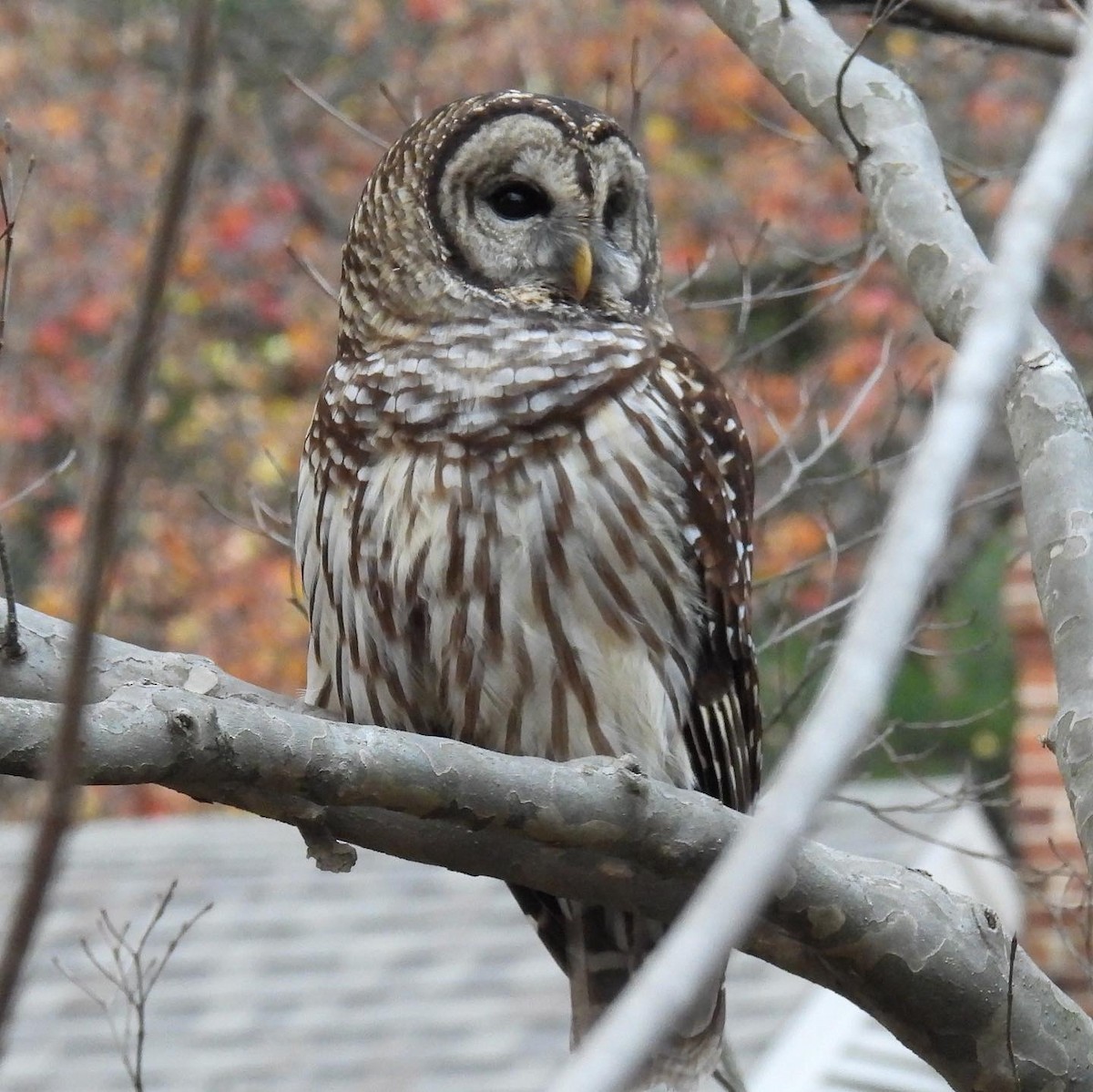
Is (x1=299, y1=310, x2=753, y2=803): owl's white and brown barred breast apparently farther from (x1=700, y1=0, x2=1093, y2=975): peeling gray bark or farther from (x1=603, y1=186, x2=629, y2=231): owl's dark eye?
(x1=700, y1=0, x2=1093, y2=975): peeling gray bark

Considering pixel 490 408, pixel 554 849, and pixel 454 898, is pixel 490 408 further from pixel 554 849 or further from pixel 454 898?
pixel 454 898

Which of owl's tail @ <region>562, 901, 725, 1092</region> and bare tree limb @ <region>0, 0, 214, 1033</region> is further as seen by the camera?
owl's tail @ <region>562, 901, 725, 1092</region>

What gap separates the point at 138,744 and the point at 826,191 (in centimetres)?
1150

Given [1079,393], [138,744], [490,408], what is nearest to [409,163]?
[490,408]

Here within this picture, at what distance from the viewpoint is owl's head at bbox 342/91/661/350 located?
403 cm

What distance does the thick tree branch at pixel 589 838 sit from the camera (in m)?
2.35

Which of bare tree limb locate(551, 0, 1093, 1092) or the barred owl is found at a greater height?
the barred owl

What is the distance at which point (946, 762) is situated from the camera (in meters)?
12.8

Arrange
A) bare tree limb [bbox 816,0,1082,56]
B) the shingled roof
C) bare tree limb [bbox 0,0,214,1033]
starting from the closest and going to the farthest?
bare tree limb [bbox 0,0,214,1033], bare tree limb [bbox 816,0,1082,56], the shingled roof

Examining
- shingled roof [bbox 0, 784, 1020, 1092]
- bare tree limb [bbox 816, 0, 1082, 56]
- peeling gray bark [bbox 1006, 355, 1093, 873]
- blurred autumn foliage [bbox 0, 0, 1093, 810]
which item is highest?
blurred autumn foliage [bbox 0, 0, 1093, 810]

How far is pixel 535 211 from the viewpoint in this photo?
13.6ft

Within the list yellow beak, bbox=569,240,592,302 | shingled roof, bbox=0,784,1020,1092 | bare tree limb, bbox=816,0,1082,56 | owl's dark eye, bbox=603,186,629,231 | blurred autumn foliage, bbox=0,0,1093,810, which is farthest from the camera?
blurred autumn foliage, bbox=0,0,1093,810

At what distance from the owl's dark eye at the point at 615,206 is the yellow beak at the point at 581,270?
0.16 meters

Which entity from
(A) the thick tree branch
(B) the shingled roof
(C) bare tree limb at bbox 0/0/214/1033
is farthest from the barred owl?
(C) bare tree limb at bbox 0/0/214/1033
